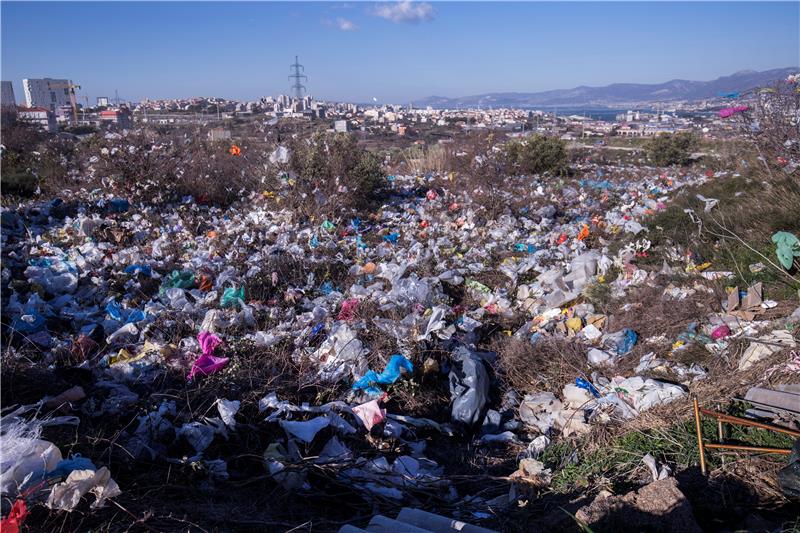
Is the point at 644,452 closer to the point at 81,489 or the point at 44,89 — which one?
the point at 81,489

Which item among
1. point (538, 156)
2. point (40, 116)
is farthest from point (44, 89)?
point (538, 156)

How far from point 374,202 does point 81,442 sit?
6.80 meters

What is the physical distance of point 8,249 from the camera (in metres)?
6.16

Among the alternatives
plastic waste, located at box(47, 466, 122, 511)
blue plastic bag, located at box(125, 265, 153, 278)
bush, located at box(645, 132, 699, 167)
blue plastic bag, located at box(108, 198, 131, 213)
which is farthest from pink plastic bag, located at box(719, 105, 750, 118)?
bush, located at box(645, 132, 699, 167)

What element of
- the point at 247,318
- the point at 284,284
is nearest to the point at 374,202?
the point at 284,284

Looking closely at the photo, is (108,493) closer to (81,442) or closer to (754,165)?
(81,442)

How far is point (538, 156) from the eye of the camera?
1230 cm

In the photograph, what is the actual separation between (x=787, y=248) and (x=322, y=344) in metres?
3.63

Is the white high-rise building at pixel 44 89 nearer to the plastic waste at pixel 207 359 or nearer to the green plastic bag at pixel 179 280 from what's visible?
the green plastic bag at pixel 179 280

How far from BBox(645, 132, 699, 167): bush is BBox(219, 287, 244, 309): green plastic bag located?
1454 cm

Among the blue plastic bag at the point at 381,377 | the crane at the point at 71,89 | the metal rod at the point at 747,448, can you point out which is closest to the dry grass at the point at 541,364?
the blue plastic bag at the point at 381,377

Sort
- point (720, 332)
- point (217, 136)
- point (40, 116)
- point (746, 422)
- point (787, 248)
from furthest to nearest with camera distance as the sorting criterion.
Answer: point (40, 116), point (217, 136), point (787, 248), point (720, 332), point (746, 422)

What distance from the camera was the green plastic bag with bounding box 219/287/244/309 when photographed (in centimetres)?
459

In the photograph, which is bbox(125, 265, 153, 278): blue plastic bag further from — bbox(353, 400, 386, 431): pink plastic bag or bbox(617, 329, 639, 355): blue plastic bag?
bbox(617, 329, 639, 355): blue plastic bag
